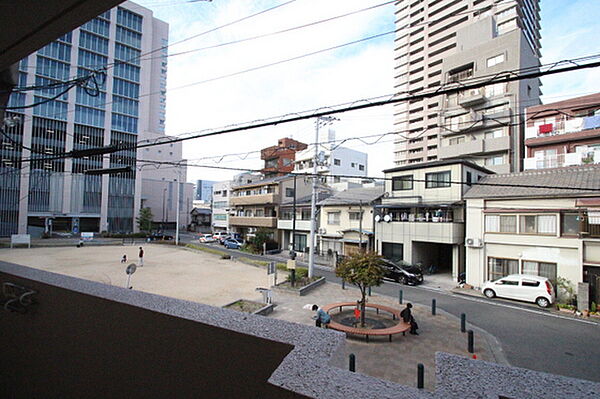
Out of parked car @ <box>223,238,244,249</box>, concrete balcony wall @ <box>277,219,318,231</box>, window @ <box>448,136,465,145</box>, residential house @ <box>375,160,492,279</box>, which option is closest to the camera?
residential house @ <box>375,160,492,279</box>

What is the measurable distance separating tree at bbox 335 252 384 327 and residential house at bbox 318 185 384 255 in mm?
12323

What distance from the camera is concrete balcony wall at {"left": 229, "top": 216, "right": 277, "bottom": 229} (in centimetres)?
3372

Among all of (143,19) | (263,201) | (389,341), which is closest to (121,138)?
(143,19)

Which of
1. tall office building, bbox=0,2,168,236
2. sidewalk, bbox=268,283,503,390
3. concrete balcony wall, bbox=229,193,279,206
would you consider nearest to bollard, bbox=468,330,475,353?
sidewalk, bbox=268,283,503,390

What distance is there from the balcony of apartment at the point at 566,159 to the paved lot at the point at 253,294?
16814 mm

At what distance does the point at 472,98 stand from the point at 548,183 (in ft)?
46.0

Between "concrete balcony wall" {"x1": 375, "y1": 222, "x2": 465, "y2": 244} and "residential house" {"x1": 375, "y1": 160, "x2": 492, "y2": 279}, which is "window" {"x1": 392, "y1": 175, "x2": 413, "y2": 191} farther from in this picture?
"concrete balcony wall" {"x1": 375, "y1": 222, "x2": 465, "y2": 244}

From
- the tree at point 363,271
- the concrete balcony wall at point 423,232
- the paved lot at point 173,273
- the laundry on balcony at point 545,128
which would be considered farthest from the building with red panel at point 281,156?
the tree at point 363,271

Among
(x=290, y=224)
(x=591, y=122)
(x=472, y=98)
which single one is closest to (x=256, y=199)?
(x=290, y=224)

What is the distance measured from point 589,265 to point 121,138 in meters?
54.0

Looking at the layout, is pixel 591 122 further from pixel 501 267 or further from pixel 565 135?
pixel 501 267

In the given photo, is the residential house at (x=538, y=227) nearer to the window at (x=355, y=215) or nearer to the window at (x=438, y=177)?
the window at (x=438, y=177)

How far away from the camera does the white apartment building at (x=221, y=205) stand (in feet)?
154

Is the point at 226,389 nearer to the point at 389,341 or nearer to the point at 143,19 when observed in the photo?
the point at 389,341
